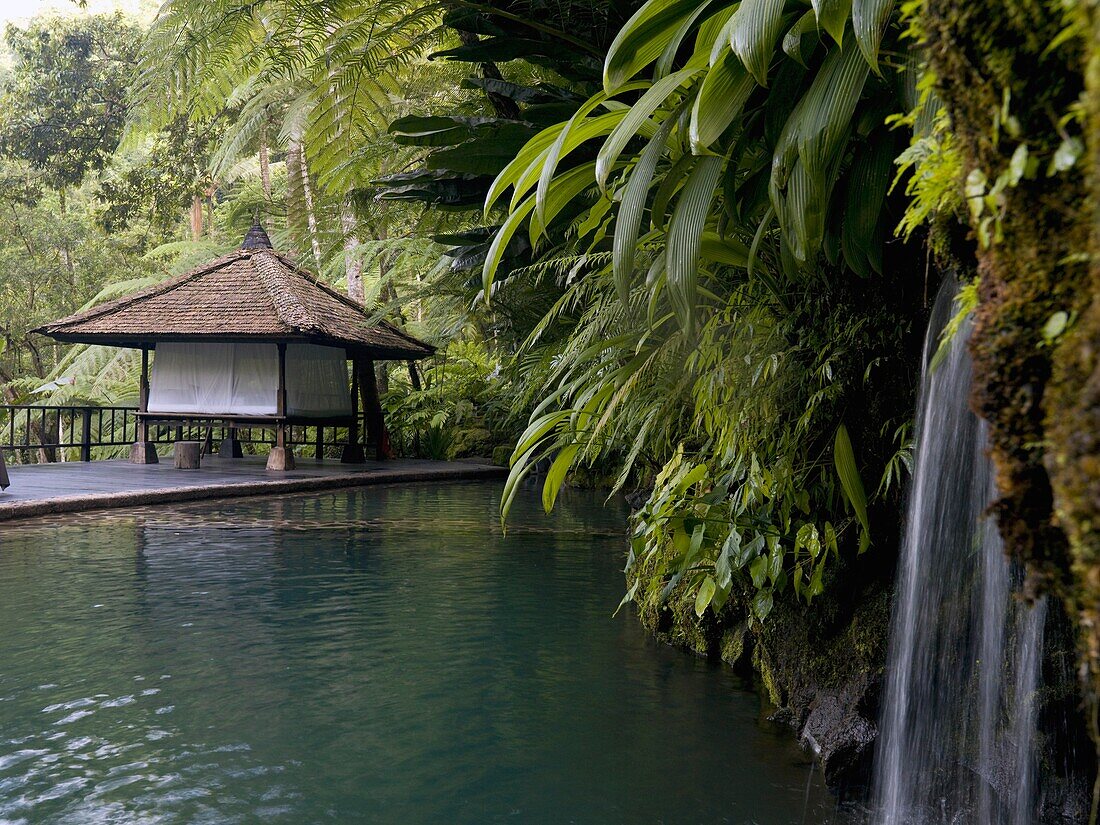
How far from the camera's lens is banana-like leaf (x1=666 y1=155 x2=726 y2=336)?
1785mm

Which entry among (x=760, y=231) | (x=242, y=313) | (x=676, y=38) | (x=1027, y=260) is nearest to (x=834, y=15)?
(x=676, y=38)

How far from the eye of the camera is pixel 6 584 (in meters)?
5.43

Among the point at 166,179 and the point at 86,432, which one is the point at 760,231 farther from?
the point at 166,179

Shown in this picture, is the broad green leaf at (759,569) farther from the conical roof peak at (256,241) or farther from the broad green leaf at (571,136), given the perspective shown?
the conical roof peak at (256,241)

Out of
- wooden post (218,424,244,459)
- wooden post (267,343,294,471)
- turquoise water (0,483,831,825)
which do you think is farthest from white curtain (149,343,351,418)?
turquoise water (0,483,831,825)

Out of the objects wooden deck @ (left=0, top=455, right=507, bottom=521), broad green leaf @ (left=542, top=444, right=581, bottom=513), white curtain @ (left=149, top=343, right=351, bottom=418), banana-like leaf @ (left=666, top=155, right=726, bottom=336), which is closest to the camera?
banana-like leaf @ (left=666, top=155, right=726, bottom=336)

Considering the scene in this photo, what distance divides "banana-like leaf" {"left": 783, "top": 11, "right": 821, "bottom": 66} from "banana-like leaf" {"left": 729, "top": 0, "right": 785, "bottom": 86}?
190 millimetres

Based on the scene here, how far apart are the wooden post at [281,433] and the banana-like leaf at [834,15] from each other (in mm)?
12113

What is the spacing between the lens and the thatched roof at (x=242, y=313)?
512 inches

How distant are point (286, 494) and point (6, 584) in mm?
5610

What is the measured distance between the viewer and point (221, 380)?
47.4ft

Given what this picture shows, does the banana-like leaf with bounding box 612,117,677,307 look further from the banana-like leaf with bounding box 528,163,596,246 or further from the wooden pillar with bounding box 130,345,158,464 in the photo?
the wooden pillar with bounding box 130,345,158,464

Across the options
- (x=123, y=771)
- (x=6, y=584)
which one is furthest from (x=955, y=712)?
(x=6, y=584)

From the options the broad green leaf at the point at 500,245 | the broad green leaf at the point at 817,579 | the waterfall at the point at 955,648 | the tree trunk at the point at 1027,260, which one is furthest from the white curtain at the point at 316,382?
the tree trunk at the point at 1027,260
